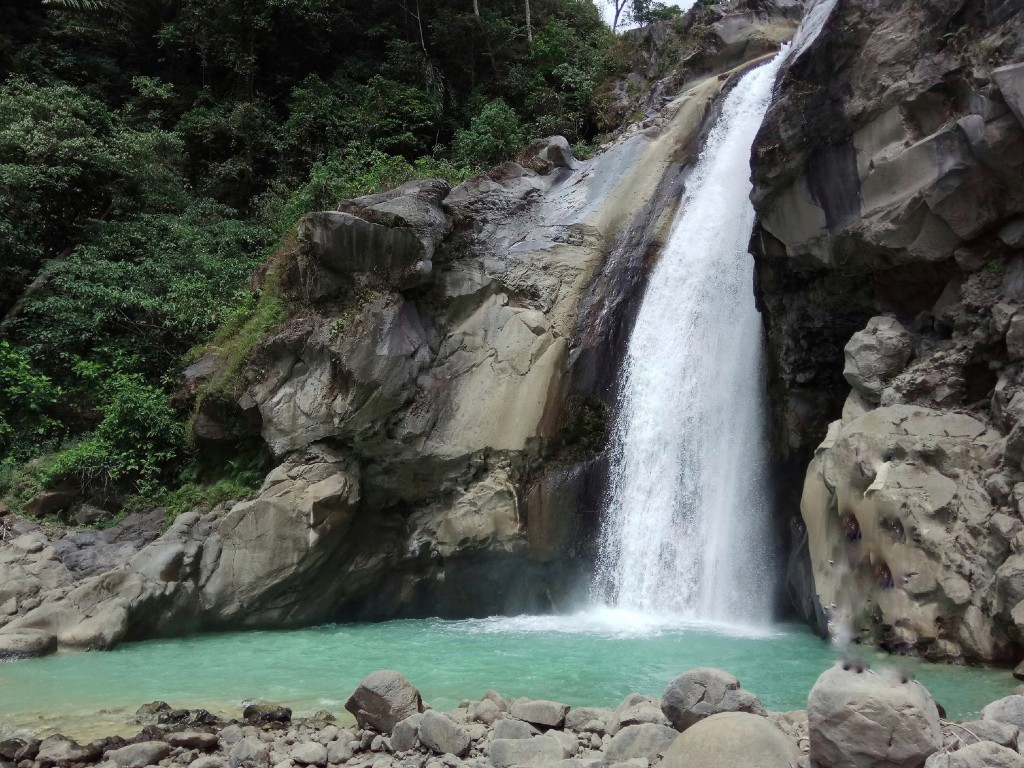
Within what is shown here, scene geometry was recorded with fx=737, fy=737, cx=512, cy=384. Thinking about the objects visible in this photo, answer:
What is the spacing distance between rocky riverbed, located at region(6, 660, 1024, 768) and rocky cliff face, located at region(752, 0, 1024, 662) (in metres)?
3.64

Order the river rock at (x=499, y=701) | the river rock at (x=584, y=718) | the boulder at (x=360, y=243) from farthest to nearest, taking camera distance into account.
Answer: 1. the boulder at (x=360, y=243)
2. the river rock at (x=499, y=701)
3. the river rock at (x=584, y=718)

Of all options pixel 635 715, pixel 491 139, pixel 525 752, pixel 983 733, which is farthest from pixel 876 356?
pixel 491 139

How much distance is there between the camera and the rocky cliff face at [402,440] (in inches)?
472

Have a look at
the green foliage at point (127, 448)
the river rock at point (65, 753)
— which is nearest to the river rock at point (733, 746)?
the river rock at point (65, 753)

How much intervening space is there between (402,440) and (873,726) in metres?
9.81

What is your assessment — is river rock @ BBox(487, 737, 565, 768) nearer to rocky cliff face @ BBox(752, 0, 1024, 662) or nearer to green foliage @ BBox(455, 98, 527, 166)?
rocky cliff face @ BBox(752, 0, 1024, 662)

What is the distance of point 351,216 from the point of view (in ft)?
43.6

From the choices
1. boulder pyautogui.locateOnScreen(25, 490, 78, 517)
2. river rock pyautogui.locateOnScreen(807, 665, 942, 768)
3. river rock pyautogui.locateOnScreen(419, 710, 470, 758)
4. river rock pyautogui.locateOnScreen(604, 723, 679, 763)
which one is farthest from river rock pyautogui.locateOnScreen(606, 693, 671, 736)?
boulder pyautogui.locateOnScreen(25, 490, 78, 517)

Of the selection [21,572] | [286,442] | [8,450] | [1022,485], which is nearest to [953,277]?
[1022,485]

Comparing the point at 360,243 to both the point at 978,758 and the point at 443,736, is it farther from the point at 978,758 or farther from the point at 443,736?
the point at 978,758

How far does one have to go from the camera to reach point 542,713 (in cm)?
572

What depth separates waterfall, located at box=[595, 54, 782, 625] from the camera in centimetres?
1187

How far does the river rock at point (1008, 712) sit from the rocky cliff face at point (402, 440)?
323 inches

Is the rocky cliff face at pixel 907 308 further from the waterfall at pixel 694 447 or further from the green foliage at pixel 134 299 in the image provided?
the green foliage at pixel 134 299
